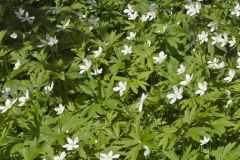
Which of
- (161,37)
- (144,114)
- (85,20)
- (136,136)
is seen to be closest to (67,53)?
(85,20)

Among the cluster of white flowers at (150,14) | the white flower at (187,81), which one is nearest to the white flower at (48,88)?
the white flower at (187,81)

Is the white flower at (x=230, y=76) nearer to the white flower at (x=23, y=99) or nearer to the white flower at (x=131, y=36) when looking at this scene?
the white flower at (x=131, y=36)

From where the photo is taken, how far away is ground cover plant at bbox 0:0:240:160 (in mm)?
3447

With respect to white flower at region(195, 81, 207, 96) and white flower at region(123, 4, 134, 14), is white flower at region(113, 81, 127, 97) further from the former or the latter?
white flower at region(123, 4, 134, 14)

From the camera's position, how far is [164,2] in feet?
16.9

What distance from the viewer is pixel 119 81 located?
13.7 feet

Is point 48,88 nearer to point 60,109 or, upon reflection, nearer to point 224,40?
point 60,109

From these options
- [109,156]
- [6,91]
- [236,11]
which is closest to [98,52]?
[6,91]

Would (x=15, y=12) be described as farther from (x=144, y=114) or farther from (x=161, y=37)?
(x=144, y=114)

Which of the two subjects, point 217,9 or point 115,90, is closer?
point 115,90

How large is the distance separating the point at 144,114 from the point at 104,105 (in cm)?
33

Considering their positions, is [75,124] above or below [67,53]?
above

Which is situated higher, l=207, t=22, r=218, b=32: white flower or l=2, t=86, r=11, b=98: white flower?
l=207, t=22, r=218, b=32: white flower

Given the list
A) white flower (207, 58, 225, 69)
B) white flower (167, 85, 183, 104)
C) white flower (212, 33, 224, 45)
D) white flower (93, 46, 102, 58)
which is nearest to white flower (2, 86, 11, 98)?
white flower (93, 46, 102, 58)
